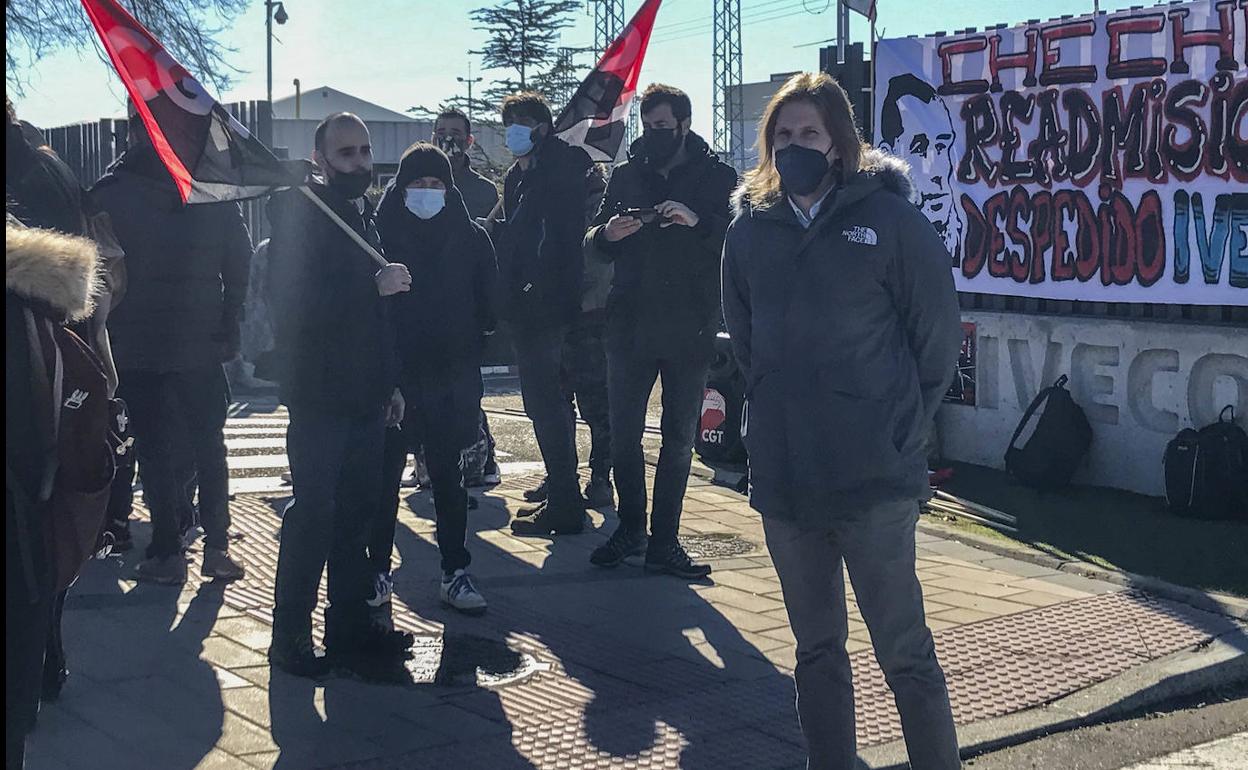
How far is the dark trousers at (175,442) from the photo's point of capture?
22.1 ft

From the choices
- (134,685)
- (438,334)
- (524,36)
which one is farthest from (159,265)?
(524,36)

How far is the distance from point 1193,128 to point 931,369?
604cm

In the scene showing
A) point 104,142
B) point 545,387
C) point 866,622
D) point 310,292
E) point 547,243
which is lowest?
point 866,622

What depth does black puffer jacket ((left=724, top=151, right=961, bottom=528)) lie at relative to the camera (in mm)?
3857

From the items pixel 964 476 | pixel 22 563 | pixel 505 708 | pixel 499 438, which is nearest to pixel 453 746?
pixel 505 708

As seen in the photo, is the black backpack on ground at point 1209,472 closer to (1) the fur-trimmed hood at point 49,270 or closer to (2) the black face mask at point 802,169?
(2) the black face mask at point 802,169

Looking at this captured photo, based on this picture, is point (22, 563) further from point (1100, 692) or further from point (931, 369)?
point (1100, 692)

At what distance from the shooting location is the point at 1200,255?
29.8ft

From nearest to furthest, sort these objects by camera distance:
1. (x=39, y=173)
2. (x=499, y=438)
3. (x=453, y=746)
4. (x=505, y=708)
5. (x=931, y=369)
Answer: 1. (x=931, y=369)
2. (x=453, y=746)
3. (x=505, y=708)
4. (x=39, y=173)
5. (x=499, y=438)

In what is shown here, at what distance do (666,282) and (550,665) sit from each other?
2.02m

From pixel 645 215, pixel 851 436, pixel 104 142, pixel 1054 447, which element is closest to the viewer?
pixel 851 436

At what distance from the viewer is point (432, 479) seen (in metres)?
6.34

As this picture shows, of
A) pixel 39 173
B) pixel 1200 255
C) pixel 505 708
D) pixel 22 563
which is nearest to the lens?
pixel 22 563

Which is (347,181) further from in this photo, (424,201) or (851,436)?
(851,436)
